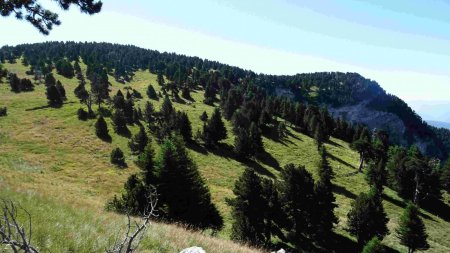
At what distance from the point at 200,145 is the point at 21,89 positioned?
80.8 meters

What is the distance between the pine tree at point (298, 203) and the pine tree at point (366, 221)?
7.72 meters

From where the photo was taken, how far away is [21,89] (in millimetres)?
135000

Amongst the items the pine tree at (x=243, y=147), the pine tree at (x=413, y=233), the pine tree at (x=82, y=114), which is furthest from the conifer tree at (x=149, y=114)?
the pine tree at (x=413, y=233)

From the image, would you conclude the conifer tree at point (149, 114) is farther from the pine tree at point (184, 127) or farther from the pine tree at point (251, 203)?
the pine tree at point (251, 203)

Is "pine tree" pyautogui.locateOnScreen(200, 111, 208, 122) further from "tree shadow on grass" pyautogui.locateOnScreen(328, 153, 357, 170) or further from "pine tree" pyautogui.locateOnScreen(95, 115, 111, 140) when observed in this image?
"tree shadow on grass" pyautogui.locateOnScreen(328, 153, 357, 170)

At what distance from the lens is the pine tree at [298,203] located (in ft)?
178

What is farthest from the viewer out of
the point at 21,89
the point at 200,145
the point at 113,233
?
the point at 21,89

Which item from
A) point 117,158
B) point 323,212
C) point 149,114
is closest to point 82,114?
point 149,114

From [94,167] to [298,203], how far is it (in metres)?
41.1

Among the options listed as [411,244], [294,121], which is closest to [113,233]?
[411,244]

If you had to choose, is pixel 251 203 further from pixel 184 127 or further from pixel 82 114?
pixel 82 114

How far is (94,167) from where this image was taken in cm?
7212

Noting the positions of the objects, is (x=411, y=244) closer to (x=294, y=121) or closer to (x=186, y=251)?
(x=186, y=251)

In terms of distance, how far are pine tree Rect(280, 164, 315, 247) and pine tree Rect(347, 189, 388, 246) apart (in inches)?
304
